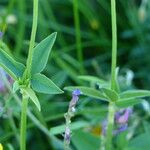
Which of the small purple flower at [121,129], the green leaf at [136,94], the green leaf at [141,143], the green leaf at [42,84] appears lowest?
the green leaf at [141,143]

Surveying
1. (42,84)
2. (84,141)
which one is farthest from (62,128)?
(42,84)

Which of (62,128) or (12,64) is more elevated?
(12,64)

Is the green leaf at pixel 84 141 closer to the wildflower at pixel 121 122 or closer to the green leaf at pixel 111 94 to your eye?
the wildflower at pixel 121 122

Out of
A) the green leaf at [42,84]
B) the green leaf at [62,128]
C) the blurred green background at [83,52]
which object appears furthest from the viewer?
the blurred green background at [83,52]

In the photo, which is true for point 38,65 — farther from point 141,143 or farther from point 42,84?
point 141,143

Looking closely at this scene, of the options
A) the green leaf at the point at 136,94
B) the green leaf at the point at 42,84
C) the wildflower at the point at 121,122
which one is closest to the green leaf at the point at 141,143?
the wildflower at the point at 121,122

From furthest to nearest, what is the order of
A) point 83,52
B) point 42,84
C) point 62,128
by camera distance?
point 83,52, point 62,128, point 42,84
